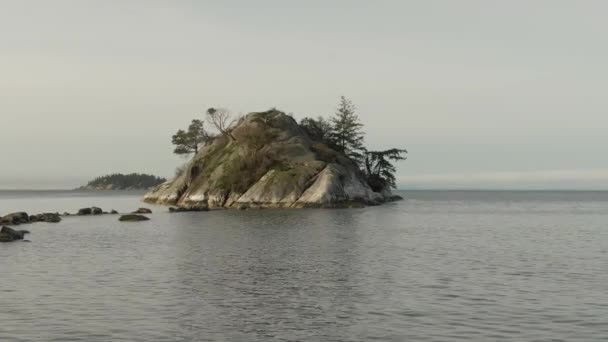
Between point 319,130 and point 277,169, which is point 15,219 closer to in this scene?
point 277,169

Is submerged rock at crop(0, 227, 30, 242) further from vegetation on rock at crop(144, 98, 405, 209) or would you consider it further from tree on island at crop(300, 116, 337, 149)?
tree on island at crop(300, 116, 337, 149)

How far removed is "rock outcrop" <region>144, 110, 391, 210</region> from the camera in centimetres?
11174

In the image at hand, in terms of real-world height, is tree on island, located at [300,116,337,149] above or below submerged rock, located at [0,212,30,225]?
above

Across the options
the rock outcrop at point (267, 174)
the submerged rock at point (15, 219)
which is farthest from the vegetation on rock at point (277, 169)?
the submerged rock at point (15, 219)

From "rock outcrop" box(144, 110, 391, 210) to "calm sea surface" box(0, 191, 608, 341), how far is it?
54.5m

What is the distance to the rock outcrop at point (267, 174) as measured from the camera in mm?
111738

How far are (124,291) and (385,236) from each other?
34663 mm

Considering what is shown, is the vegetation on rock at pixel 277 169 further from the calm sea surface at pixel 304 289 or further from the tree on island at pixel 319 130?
the calm sea surface at pixel 304 289

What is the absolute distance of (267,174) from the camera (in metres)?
117

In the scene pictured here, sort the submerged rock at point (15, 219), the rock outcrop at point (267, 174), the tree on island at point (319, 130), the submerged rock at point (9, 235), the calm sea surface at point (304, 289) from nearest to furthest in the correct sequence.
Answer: the calm sea surface at point (304, 289), the submerged rock at point (9, 235), the submerged rock at point (15, 219), the rock outcrop at point (267, 174), the tree on island at point (319, 130)

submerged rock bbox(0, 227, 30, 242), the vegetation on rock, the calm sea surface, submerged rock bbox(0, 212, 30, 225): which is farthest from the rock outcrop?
Result: the calm sea surface

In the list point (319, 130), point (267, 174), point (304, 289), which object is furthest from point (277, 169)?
point (304, 289)

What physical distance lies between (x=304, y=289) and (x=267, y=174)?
288 ft

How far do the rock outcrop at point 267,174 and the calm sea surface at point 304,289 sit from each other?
54513 mm
